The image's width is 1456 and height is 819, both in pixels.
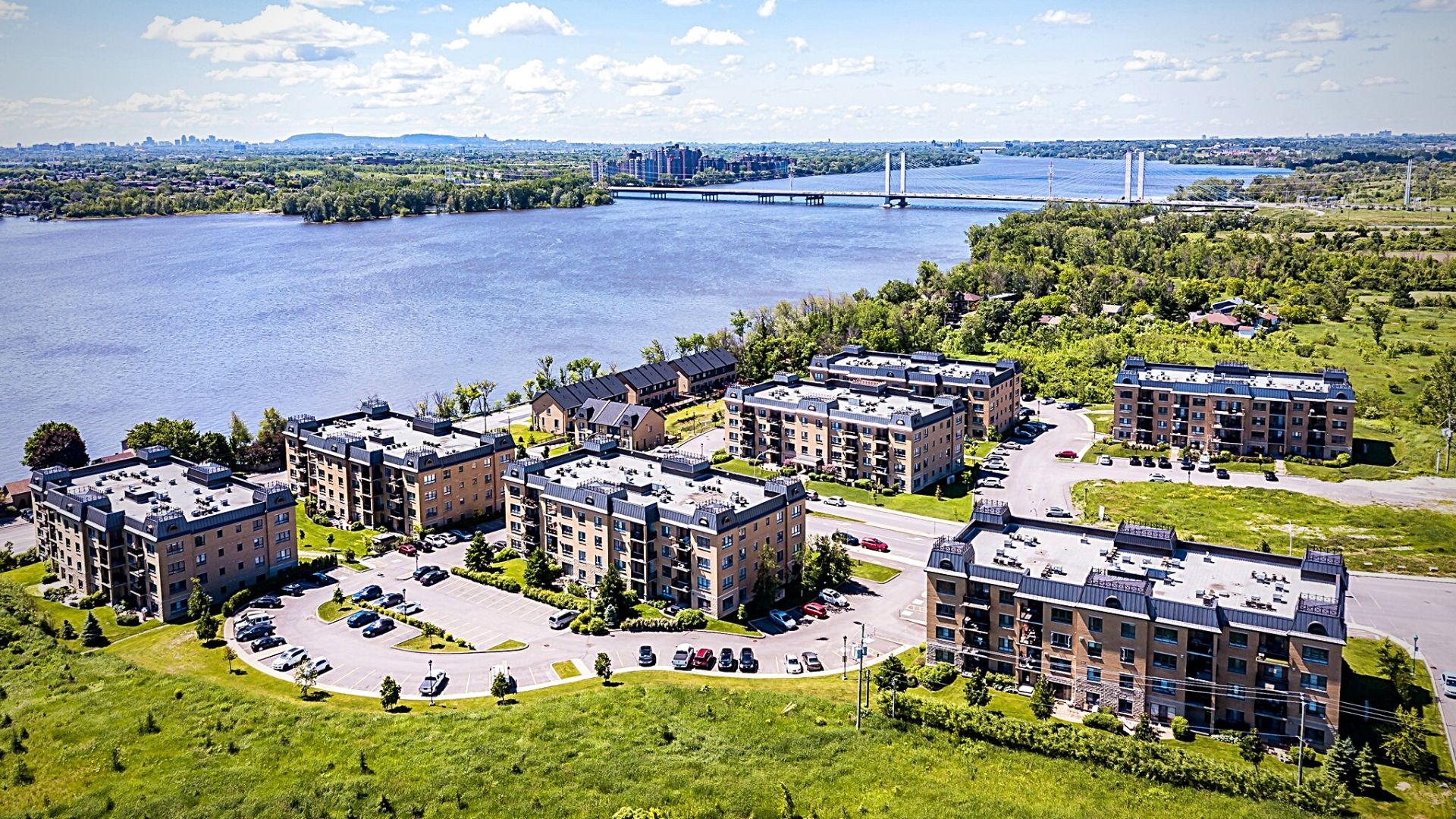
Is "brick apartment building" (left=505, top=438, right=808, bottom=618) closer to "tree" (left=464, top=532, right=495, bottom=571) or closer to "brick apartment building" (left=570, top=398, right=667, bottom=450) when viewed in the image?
"tree" (left=464, top=532, right=495, bottom=571)

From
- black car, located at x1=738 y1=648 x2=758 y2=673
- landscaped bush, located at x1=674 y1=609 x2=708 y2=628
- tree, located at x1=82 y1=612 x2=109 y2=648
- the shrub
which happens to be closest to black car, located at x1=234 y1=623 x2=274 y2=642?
tree, located at x1=82 y1=612 x2=109 y2=648

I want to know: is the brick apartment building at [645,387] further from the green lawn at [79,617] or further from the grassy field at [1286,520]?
the grassy field at [1286,520]

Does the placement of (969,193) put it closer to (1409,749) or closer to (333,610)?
(333,610)

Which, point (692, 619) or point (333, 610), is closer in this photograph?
point (692, 619)

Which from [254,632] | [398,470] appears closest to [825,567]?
[398,470]

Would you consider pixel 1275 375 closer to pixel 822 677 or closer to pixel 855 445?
pixel 855 445

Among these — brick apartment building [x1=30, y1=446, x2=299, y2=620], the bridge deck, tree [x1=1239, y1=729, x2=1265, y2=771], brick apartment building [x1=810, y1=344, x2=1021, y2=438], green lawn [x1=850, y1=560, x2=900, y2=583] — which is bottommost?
tree [x1=1239, y1=729, x2=1265, y2=771]

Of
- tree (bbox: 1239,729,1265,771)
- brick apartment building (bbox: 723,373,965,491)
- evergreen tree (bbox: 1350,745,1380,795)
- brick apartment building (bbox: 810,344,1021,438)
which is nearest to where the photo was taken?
evergreen tree (bbox: 1350,745,1380,795)
